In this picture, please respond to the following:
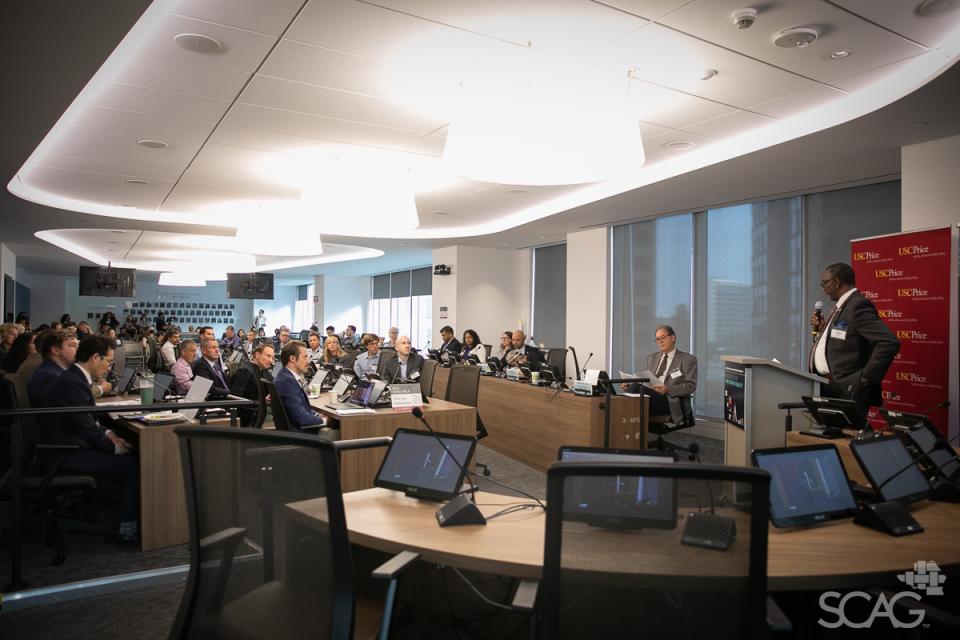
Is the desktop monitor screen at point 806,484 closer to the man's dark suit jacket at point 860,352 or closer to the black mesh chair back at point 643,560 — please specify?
the black mesh chair back at point 643,560

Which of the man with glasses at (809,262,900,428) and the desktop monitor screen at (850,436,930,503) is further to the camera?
the man with glasses at (809,262,900,428)

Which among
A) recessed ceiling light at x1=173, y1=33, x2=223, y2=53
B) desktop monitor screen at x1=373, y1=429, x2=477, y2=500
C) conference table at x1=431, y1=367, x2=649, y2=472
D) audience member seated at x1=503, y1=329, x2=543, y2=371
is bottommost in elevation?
conference table at x1=431, y1=367, x2=649, y2=472

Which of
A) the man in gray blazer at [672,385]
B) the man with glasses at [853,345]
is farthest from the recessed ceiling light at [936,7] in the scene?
the man in gray blazer at [672,385]

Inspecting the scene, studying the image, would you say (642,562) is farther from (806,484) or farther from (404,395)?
(404,395)

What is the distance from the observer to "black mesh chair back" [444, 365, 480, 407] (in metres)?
5.48

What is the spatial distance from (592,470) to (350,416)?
3.53 m

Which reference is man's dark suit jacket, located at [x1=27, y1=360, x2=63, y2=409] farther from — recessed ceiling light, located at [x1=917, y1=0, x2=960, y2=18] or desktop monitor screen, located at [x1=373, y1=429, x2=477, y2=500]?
recessed ceiling light, located at [x1=917, y1=0, x2=960, y2=18]

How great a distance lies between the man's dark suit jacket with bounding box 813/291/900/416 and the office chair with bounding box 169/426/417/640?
3128mm

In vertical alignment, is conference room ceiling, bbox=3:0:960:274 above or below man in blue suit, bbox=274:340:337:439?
above

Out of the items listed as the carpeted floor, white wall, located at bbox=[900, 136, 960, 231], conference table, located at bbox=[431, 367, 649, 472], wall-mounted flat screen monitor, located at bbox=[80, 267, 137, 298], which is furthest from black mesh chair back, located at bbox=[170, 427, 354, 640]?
wall-mounted flat screen monitor, located at bbox=[80, 267, 137, 298]

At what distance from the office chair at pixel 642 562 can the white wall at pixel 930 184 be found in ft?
15.2

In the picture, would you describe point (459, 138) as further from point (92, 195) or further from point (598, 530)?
point (92, 195)

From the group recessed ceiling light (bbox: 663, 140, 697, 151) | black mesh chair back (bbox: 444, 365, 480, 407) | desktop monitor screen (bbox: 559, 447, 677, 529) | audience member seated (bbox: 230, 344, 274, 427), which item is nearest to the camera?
desktop monitor screen (bbox: 559, 447, 677, 529)

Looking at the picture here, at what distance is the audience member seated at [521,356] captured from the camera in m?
7.02
